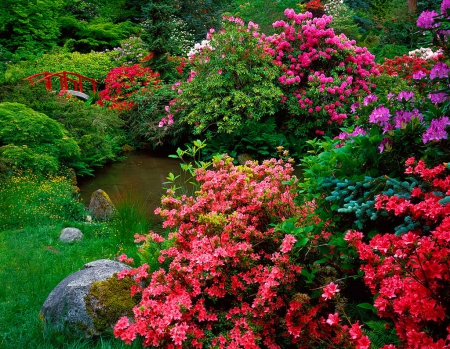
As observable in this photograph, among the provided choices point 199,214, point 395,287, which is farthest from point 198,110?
point 395,287

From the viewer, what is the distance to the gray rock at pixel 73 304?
341 centimetres

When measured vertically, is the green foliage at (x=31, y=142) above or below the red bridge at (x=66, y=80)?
above

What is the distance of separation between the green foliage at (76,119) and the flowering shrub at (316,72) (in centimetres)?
408

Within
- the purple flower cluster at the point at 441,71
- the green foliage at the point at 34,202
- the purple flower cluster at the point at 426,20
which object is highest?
the purple flower cluster at the point at 426,20

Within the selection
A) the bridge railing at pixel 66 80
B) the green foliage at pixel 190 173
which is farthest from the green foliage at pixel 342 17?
the green foliage at pixel 190 173

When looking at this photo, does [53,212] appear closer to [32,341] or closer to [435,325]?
[32,341]

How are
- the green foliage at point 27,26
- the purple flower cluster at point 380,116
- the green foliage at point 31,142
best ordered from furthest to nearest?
the green foliage at point 27,26 < the green foliage at point 31,142 < the purple flower cluster at point 380,116

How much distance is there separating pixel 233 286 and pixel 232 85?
7504 millimetres

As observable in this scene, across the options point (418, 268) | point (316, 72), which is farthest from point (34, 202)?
point (316, 72)

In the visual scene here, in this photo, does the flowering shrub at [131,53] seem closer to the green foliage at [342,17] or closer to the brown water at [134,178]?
the brown water at [134,178]

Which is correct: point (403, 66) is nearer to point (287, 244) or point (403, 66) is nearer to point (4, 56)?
point (287, 244)

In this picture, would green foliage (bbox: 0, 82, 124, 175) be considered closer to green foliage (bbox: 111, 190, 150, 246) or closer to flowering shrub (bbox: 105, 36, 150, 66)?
green foliage (bbox: 111, 190, 150, 246)

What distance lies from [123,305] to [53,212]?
3.78 meters

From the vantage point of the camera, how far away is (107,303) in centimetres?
347
